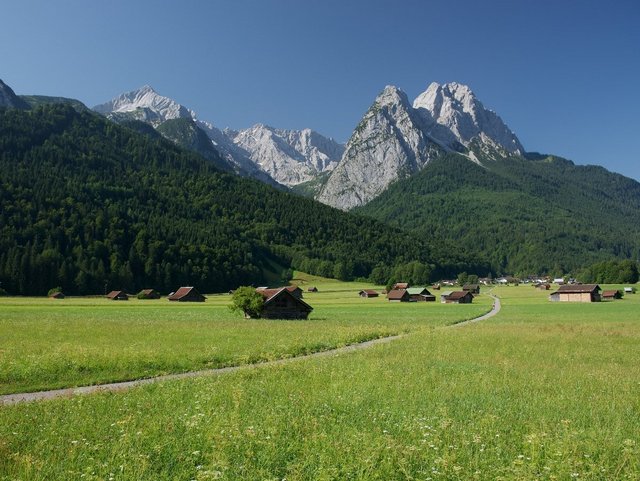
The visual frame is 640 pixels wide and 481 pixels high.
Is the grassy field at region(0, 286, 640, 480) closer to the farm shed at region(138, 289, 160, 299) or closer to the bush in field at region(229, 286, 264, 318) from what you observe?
the bush in field at region(229, 286, 264, 318)

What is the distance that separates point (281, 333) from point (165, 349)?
13.5 metres

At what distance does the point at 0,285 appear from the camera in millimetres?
117500

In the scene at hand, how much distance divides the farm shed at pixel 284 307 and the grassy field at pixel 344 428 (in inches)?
1674

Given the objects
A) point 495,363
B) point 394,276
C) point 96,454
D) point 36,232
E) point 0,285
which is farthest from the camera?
point 394,276

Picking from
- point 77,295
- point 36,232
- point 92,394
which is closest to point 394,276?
point 77,295

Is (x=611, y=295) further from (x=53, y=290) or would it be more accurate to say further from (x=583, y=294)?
(x=53, y=290)

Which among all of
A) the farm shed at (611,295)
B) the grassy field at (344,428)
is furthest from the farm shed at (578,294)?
the grassy field at (344,428)

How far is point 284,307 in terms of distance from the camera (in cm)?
6519

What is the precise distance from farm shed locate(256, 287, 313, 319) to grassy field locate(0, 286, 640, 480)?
140ft

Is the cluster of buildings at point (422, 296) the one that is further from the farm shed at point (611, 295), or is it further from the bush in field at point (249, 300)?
the bush in field at point (249, 300)

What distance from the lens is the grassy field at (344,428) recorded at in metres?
9.62

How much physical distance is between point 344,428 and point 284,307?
53.1 metres

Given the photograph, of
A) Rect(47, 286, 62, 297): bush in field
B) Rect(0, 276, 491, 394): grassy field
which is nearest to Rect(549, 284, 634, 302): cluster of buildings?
Rect(0, 276, 491, 394): grassy field

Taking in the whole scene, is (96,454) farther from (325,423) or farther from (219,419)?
(325,423)
